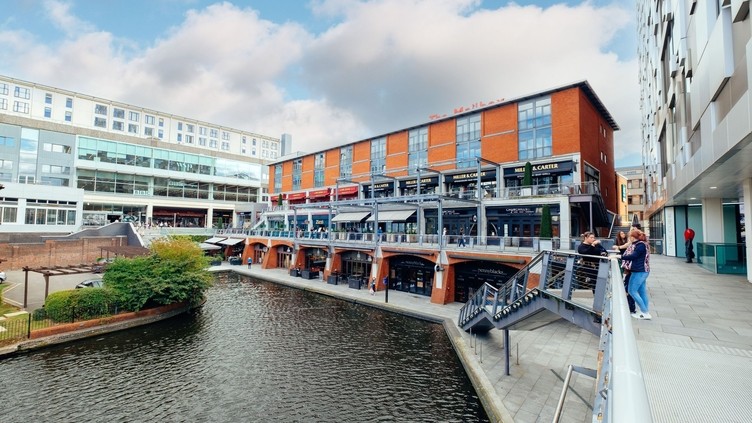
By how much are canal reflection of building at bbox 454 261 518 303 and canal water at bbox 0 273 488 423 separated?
4824mm

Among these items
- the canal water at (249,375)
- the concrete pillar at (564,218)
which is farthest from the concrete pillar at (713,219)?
the canal water at (249,375)

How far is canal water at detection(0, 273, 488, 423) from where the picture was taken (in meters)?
10.5

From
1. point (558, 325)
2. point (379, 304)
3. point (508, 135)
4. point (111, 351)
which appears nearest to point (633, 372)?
point (558, 325)

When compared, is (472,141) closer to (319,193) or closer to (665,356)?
(319,193)

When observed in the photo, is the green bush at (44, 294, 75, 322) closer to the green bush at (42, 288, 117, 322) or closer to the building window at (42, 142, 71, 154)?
the green bush at (42, 288, 117, 322)

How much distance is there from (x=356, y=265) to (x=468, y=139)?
49.1 ft

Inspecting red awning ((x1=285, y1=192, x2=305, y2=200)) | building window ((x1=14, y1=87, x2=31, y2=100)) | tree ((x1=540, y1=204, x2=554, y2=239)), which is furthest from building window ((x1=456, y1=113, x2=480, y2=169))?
building window ((x1=14, y1=87, x2=31, y2=100))

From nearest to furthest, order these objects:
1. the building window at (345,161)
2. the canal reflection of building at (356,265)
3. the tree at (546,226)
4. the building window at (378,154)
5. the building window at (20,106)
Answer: the tree at (546,226), the canal reflection of building at (356,265), the building window at (378,154), the building window at (345,161), the building window at (20,106)

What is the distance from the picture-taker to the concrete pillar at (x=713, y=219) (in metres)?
17.1

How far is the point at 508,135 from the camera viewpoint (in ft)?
95.0

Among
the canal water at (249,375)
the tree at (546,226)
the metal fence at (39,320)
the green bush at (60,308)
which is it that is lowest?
the canal water at (249,375)

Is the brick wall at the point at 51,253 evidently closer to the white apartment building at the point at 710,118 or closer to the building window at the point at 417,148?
the building window at the point at 417,148

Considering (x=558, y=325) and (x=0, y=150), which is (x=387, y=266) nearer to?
(x=558, y=325)

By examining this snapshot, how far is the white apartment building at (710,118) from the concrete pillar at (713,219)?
1.4 inches
